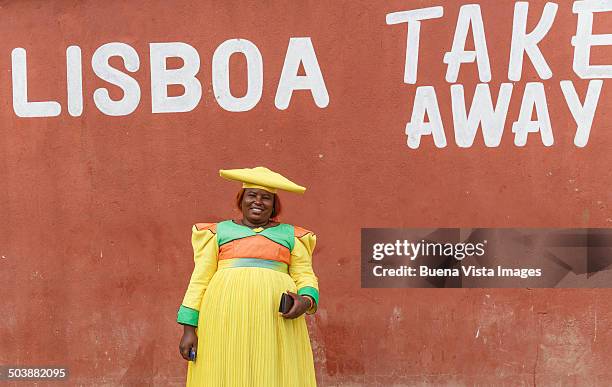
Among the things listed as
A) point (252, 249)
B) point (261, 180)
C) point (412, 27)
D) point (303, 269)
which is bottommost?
point (303, 269)

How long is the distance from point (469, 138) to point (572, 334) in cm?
152

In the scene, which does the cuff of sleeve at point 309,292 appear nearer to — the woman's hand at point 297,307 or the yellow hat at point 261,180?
the woman's hand at point 297,307

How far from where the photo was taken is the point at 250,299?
3.67 meters

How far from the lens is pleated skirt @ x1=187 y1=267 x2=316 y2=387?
365 centimetres

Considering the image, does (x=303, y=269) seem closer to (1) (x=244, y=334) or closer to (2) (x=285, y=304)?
(2) (x=285, y=304)

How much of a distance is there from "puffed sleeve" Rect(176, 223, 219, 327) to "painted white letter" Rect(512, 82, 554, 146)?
240 cm

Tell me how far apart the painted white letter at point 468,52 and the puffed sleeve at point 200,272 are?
2.22 meters

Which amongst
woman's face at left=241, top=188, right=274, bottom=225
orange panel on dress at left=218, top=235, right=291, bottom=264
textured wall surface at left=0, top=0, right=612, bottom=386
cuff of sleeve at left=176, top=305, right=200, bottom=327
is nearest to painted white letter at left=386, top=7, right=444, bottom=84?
textured wall surface at left=0, top=0, right=612, bottom=386

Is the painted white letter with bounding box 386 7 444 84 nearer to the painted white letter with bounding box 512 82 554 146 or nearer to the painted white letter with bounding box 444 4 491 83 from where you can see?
the painted white letter with bounding box 444 4 491 83

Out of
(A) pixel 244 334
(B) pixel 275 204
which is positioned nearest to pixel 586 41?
(B) pixel 275 204

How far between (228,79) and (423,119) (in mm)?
1379

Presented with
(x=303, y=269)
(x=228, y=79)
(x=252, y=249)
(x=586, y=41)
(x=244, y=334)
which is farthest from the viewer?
(x=228, y=79)

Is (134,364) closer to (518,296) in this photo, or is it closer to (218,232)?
(218,232)

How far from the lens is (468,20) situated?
5121 mm
